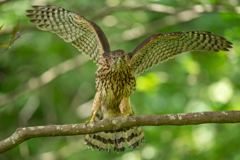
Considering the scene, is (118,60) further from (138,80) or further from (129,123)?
(138,80)

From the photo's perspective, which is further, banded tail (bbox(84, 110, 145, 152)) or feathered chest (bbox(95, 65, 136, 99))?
banded tail (bbox(84, 110, 145, 152))

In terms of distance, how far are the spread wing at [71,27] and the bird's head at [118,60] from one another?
1.55 ft

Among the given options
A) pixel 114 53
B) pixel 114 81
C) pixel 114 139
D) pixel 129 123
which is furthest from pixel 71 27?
pixel 129 123

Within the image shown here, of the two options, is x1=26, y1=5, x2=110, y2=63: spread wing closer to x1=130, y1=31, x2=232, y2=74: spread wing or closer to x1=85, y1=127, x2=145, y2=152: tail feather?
x1=130, y1=31, x2=232, y2=74: spread wing

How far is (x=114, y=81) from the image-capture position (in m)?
4.70

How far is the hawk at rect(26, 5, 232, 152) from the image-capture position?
4.72 meters

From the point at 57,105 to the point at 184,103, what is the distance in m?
4.93

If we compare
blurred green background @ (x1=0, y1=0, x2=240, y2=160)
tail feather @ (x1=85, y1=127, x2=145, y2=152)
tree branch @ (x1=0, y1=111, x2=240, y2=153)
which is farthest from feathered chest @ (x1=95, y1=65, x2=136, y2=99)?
blurred green background @ (x1=0, y1=0, x2=240, y2=160)

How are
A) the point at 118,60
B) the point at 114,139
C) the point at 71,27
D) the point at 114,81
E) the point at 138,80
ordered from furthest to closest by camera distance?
the point at 138,80, the point at 71,27, the point at 114,139, the point at 114,81, the point at 118,60

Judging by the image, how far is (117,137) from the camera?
5016mm

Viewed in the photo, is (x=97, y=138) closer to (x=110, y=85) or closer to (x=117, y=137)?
(x=117, y=137)

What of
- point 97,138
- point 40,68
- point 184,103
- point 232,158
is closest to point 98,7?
point 40,68

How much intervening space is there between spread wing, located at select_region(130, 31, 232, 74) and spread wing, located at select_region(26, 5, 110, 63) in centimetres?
74

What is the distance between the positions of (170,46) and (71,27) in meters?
1.95
